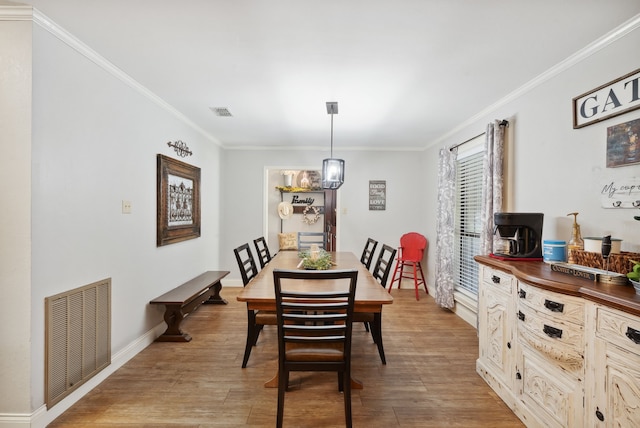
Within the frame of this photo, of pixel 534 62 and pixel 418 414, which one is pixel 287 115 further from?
pixel 418 414

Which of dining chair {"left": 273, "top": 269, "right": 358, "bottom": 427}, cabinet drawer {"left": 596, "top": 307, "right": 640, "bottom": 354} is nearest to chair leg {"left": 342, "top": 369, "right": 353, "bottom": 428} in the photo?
dining chair {"left": 273, "top": 269, "right": 358, "bottom": 427}

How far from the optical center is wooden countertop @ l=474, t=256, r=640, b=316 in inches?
55.8

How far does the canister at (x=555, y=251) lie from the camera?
7.46ft

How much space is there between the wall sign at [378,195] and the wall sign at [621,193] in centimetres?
372

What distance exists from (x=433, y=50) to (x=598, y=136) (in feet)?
4.01

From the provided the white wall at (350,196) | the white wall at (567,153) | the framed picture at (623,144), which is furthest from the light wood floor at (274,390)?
the white wall at (350,196)

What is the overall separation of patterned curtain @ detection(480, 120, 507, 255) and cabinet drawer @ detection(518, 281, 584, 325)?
124 centimetres

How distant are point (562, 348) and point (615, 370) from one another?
271 mm

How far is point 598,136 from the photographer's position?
7.09 ft

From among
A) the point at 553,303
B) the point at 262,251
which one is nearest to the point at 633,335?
the point at 553,303

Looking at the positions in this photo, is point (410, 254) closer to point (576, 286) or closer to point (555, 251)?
point (555, 251)

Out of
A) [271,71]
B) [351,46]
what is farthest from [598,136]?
[271,71]

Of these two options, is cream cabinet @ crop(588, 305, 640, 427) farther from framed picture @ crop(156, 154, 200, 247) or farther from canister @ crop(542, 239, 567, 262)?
framed picture @ crop(156, 154, 200, 247)

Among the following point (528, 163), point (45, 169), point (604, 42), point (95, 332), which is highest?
point (604, 42)
